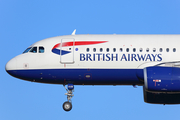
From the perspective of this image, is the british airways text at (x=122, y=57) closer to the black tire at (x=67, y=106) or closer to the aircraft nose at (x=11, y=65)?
the black tire at (x=67, y=106)

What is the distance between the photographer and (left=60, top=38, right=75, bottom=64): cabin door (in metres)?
40.3

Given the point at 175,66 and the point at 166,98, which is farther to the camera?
the point at 166,98

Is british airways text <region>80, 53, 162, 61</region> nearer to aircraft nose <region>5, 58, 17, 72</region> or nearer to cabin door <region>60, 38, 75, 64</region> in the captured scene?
cabin door <region>60, 38, 75, 64</region>

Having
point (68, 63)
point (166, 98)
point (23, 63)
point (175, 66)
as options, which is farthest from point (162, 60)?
point (23, 63)

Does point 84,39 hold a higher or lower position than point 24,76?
higher

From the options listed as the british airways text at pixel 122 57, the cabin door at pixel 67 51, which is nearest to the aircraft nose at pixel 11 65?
the cabin door at pixel 67 51

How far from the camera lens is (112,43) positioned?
133ft

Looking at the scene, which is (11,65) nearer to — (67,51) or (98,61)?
(67,51)

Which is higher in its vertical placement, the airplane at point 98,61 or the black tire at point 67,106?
the airplane at point 98,61

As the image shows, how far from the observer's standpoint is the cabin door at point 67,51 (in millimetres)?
40281

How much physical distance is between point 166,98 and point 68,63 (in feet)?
29.8

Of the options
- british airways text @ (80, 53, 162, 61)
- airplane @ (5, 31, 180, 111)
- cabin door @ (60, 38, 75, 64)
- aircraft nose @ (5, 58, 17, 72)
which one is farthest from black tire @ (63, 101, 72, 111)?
aircraft nose @ (5, 58, 17, 72)

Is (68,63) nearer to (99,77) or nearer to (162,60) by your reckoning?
(99,77)

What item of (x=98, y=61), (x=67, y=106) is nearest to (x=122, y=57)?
(x=98, y=61)
